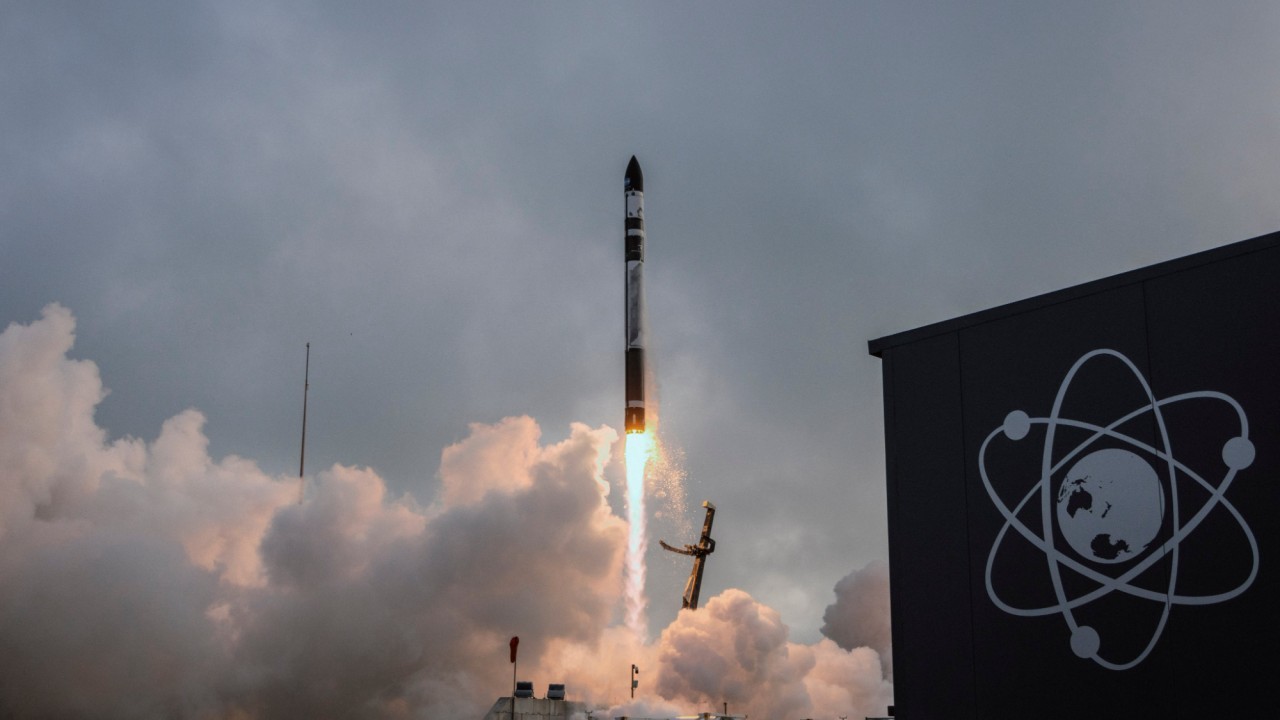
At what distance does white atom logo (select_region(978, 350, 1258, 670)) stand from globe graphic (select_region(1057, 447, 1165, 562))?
19 millimetres

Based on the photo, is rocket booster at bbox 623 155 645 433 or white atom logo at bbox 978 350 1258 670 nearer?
white atom logo at bbox 978 350 1258 670

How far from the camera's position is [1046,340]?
2355cm

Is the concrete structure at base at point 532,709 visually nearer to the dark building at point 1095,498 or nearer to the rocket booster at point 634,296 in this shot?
the rocket booster at point 634,296

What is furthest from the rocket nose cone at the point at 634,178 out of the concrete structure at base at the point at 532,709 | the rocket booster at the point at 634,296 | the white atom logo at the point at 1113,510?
the white atom logo at the point at 1113,510

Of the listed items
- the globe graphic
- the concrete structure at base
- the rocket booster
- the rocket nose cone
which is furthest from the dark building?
the rocket nose cone

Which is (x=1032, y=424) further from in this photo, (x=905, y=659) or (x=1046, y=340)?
(x=905, y=659)

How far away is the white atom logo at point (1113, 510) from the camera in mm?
20766

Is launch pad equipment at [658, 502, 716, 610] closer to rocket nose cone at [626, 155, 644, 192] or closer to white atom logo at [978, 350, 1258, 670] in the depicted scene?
rocket nose cone at [626, 155, 644, 192]

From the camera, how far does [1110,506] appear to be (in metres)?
22.2

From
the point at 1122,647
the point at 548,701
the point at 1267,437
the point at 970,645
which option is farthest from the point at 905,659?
the point at 548,701

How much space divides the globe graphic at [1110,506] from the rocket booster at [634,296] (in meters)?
35.2

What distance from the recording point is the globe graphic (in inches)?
851

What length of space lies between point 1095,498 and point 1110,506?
331mm

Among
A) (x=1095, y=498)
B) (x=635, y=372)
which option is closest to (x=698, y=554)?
(x=635, y=372)
